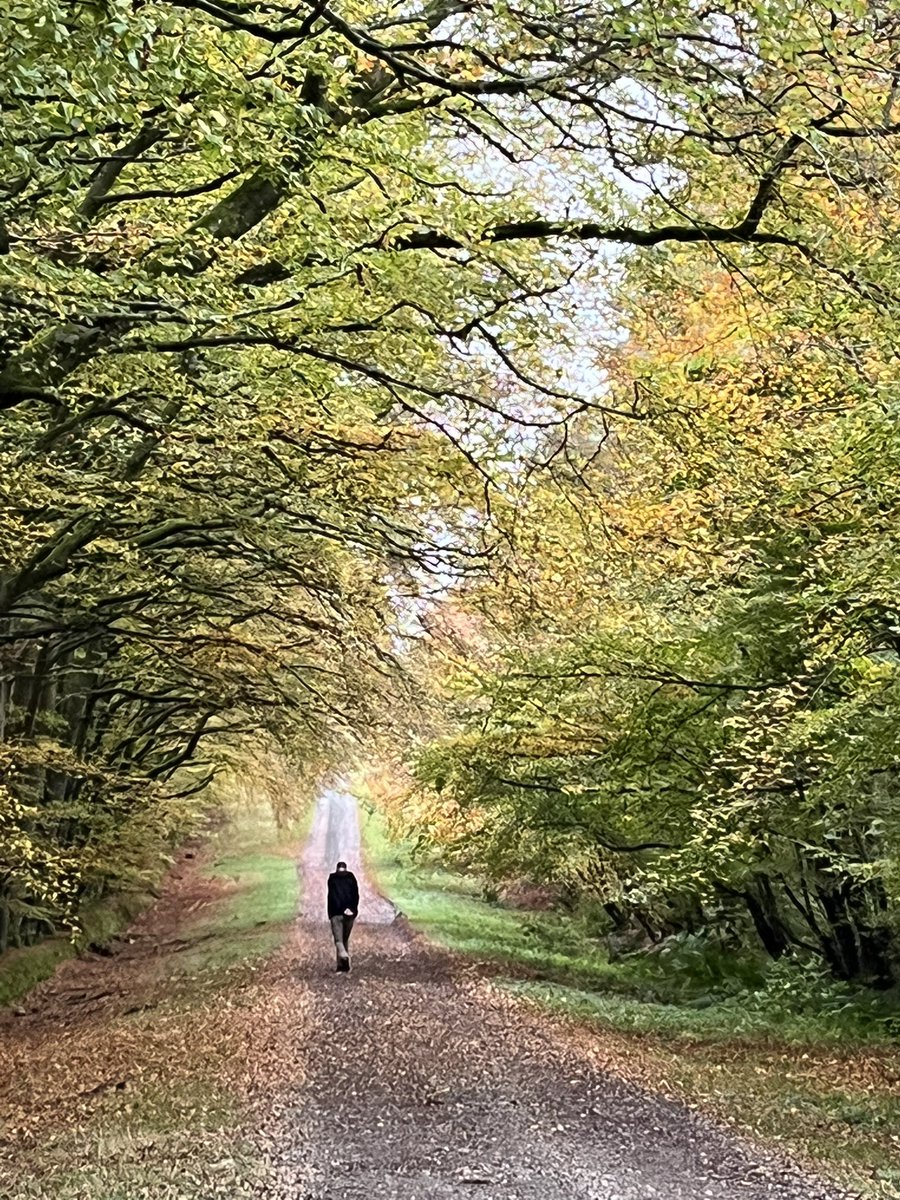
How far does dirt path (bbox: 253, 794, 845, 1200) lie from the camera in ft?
23.0

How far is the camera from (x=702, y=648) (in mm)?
11508

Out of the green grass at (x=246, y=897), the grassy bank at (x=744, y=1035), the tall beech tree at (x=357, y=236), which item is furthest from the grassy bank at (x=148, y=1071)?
the grassy bank at (x=744, y=1035)

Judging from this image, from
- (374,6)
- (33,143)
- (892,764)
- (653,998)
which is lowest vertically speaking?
(653,998)

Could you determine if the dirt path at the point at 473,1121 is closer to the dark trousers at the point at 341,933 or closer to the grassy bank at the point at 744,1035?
the grassy bank at the point at 744,1035

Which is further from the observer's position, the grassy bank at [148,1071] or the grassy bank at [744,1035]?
the grassy bank at [744,1035]

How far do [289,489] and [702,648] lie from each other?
4664mm

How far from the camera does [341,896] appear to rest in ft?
60.2

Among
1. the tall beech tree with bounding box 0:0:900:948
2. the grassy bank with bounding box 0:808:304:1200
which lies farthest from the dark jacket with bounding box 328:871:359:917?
the tall beech tree with bounding box 0:0:900:948

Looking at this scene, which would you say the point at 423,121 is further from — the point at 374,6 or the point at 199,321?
the point at 199,321

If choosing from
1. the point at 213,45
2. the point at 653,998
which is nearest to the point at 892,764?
the point at 213,45

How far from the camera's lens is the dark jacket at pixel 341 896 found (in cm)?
1834

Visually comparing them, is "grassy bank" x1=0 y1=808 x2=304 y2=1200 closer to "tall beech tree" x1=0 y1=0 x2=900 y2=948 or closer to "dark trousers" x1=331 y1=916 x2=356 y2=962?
"dark trousers" x1=331 y1=916 x2=356 y2=962

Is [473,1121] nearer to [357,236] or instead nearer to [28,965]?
[357,236]

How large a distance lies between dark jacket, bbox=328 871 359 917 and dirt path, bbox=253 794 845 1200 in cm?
320
